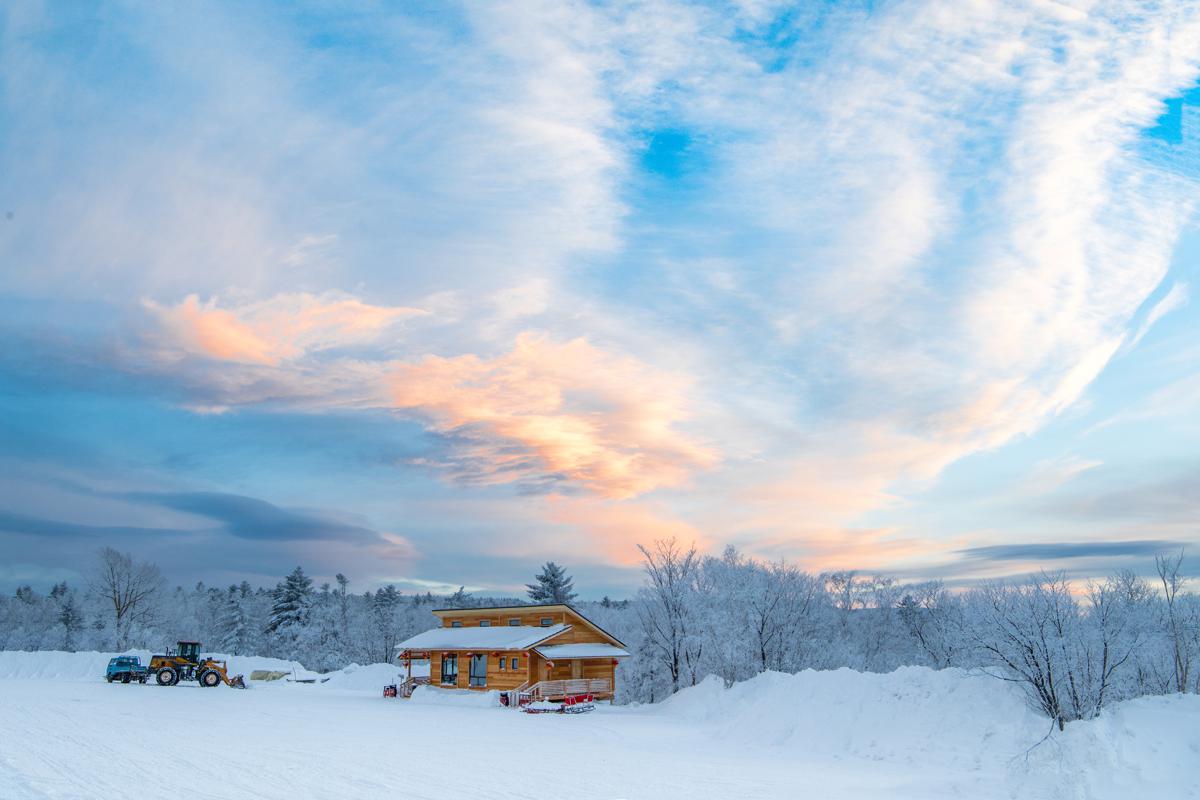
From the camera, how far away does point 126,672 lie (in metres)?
47.9

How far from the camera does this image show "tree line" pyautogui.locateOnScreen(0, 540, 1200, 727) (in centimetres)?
2559

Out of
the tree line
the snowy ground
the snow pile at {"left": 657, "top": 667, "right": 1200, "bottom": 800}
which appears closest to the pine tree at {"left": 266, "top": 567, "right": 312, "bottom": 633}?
the tree line

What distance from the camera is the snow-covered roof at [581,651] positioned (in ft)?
145

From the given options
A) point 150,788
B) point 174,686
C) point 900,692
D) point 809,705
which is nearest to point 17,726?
point 150,788

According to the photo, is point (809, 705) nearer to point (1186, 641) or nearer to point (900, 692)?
point (900, 692)

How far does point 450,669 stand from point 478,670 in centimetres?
209

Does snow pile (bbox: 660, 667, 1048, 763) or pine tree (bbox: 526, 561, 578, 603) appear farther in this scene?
pine tree (bbox: 526, 561, 578, 603)

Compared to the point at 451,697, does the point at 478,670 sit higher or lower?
higher

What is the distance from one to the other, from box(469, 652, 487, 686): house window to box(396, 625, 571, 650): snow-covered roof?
123 cm

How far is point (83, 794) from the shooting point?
14.7m

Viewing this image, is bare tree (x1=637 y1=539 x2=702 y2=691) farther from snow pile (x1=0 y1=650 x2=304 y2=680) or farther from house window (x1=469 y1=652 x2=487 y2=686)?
snow pile (x1=0 y1=650 x2=304 y2=680)

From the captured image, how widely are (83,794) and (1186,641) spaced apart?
49.5 meters

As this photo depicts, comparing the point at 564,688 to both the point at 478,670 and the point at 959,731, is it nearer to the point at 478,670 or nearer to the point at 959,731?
the point at 478,670

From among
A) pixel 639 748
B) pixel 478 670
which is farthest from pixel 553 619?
pixel 639 748
